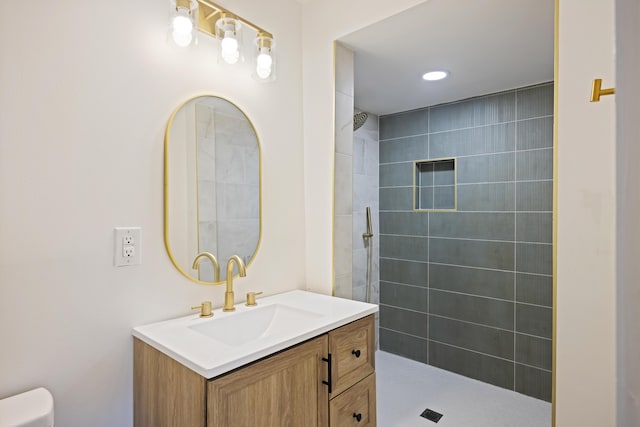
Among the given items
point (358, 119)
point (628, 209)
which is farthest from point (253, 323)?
point (358, 119)

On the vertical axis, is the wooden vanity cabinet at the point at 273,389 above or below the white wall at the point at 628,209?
below

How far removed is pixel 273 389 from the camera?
108cm

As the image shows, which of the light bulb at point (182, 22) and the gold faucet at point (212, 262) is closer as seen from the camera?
the light bulb at point (182, 22)

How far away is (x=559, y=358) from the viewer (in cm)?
119

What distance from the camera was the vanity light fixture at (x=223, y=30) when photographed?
4.38ft

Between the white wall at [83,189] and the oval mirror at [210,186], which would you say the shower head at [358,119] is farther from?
the white wall at [83,189]

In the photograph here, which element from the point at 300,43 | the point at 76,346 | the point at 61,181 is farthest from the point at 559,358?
the point at 300,43

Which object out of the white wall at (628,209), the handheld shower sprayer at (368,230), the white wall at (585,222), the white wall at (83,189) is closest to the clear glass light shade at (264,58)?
the white wall at (83,189)

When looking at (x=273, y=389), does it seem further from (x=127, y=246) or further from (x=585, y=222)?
(x=585, y=222)

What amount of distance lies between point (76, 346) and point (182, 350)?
399 millimetres

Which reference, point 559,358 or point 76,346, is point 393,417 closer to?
point 559,358

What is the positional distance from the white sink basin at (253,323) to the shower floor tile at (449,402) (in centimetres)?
114

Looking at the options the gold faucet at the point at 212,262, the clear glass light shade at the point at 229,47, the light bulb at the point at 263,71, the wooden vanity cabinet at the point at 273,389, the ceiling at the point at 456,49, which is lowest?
the wooden vanity cabinet at the point at 273,389

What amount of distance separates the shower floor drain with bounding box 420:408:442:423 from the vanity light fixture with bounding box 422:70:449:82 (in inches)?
86.2
